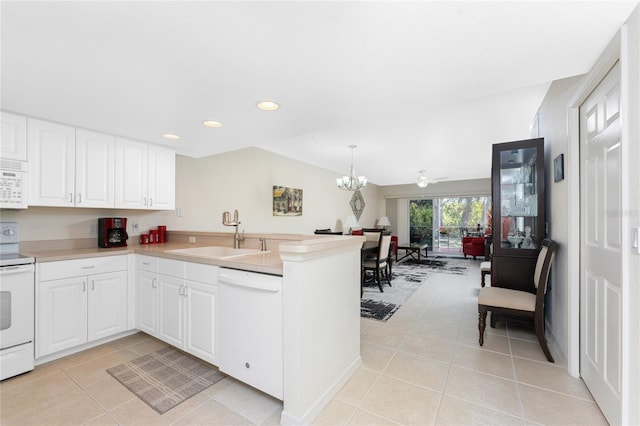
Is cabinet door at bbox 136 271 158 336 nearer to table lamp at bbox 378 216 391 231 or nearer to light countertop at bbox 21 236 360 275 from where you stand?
light countertop at bbox 21 236 360 275

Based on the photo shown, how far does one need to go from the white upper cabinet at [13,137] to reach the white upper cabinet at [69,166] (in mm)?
43

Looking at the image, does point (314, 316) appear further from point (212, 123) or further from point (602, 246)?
point (212, 123)

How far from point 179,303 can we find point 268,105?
1.78m

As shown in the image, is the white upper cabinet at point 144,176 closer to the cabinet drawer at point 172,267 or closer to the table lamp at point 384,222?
the cabinet drawer at point 172,267

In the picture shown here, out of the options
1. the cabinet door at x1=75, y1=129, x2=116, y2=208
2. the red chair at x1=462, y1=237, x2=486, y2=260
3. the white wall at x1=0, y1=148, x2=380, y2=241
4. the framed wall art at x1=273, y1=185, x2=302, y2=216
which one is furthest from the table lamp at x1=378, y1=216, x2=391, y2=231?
the cabinet door at x1=75, y1=129, x2=116, y2=208

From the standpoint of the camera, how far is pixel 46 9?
3.84 feet

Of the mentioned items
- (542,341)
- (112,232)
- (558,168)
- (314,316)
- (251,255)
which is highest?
(558,168)

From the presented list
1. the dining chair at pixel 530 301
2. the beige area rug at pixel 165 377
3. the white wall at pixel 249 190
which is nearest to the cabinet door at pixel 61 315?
the beige area rug at pixel 165 377

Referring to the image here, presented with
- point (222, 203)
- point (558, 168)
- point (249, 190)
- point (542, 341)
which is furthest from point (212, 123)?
point (542, 341)

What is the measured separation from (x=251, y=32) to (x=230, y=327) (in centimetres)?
177

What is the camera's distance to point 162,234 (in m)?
3.47

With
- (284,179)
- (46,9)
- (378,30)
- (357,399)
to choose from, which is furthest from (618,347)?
(284,179)

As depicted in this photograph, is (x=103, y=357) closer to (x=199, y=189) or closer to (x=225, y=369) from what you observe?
(x=225, y=369)

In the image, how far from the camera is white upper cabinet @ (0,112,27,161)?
2168mm
